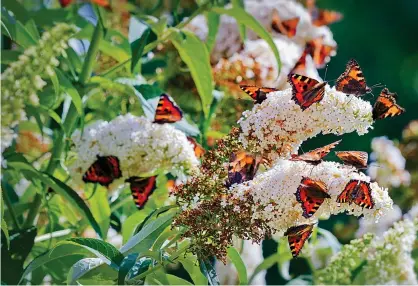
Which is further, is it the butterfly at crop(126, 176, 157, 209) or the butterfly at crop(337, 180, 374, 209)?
the butterfly at crop(126, 176, 157, 209)

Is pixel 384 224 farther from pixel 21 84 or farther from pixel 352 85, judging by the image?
pixel 21 84

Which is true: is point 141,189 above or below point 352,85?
below

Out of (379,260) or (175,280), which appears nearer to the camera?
(175,280)

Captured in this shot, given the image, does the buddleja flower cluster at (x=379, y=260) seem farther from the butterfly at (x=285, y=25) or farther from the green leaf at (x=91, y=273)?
the butterfly at (x=285, y=25)

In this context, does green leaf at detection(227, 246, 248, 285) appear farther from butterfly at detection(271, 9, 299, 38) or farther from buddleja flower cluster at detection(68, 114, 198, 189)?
butterfly at detection(271, 9, 299, 38)

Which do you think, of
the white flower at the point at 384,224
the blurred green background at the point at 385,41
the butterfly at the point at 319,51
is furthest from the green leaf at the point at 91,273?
the blurred green background at the point at 385,41

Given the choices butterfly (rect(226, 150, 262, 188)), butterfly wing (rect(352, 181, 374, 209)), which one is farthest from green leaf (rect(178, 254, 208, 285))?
butterfly wing (rect(352, 181, 374, 209))

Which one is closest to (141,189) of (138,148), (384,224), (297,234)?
(138,148)

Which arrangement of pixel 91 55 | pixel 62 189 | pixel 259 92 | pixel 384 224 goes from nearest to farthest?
pixel 259 92 < pixel 62 189 < pixel 91 55 < pixel 384 224
